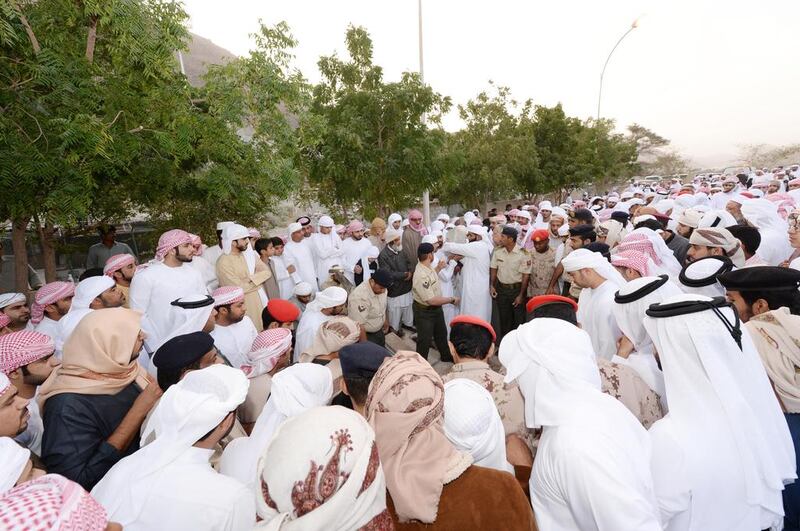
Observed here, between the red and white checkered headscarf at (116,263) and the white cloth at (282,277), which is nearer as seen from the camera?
the red and white checkered headscarf at (116,263)

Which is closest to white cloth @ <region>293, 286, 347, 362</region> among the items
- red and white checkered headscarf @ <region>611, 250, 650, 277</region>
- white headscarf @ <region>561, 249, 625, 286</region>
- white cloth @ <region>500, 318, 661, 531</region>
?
white headscarf @ <region>561, 249, 625, 286</region>

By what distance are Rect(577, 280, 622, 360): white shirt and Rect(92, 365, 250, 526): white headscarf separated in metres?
2.75

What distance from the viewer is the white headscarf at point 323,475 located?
1.14 metres

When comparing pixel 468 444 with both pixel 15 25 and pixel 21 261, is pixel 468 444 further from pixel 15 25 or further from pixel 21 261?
pixel 21 261

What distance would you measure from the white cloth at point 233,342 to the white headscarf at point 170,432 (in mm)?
1656

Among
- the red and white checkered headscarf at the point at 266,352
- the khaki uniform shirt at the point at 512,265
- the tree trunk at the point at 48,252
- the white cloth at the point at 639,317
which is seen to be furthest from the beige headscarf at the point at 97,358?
the khaki uniform shirt at the point at 512,265

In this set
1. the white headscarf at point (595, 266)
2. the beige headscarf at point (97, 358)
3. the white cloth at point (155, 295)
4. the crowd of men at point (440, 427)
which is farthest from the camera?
the white cloth at point (155, 295)

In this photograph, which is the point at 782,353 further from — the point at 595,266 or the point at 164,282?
the point at 164,282

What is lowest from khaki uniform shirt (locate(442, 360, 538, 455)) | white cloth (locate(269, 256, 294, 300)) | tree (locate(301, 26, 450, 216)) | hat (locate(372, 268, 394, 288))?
white cloth (locate(269, 256, 294, 300))

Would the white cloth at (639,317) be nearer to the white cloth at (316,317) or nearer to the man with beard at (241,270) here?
the white cloth at (316,317)

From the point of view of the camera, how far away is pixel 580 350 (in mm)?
1738

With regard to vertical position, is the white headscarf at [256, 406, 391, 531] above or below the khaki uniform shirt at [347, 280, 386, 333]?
above

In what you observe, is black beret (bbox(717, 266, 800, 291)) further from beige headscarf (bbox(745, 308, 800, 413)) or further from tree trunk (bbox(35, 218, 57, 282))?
tree trunk (bbox(35, 218, 57, 282))

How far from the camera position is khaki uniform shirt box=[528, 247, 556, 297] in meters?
5.77
